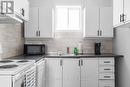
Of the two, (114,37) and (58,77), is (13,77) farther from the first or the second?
(114,37)

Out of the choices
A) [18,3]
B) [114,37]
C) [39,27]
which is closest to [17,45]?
[39,27]

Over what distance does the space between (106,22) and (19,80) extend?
9.56 ft

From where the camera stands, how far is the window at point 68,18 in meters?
4.83

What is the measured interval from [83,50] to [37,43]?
120cm

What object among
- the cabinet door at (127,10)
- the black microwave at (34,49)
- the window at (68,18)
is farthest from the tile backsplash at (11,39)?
the cabinet door at (127,10)

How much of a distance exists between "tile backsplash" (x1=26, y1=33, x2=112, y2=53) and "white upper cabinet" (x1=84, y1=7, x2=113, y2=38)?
411 mm

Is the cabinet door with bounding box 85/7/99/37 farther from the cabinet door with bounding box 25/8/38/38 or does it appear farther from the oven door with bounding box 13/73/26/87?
the oven door with bounding box 13/73/26/87

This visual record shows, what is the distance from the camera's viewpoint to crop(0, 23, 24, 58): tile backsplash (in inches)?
125

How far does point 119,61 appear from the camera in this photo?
4.22 meters

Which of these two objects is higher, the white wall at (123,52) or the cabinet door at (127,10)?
the cabinet door at (127,10)

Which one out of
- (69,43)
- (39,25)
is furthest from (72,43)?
(39,25)

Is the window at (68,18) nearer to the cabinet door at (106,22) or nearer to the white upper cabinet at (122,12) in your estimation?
the cabinet door at (106,22)

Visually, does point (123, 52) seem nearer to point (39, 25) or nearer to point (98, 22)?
point (98, 22)

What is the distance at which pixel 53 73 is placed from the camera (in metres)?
4.07
